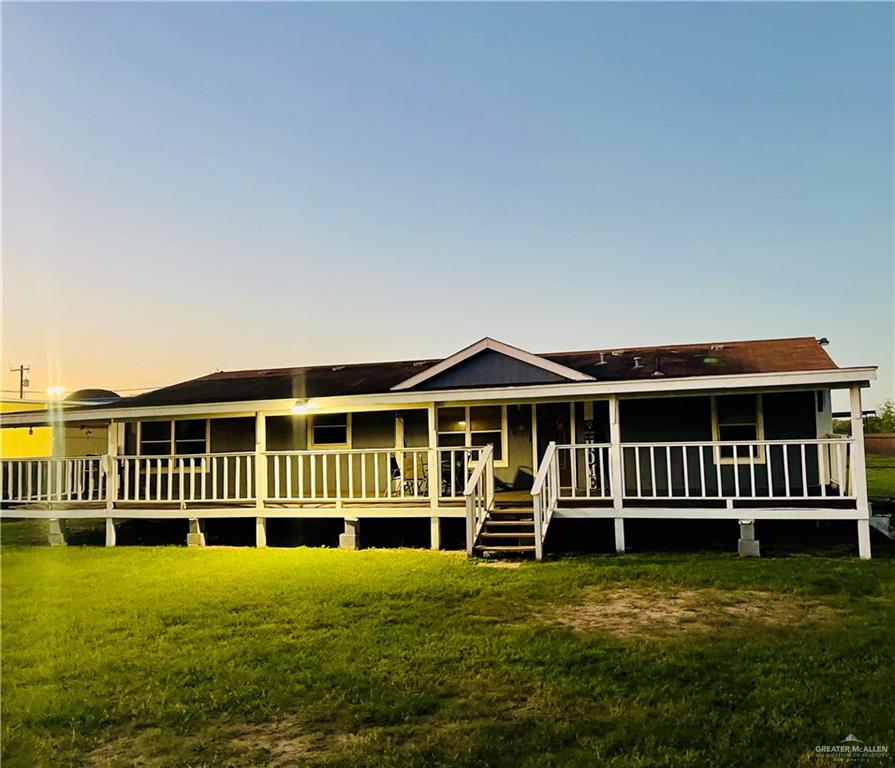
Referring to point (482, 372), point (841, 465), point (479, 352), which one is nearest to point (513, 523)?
point (482, 372)

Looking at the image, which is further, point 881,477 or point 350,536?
point 881,477

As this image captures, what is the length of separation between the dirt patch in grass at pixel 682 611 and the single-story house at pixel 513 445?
243 centimetres

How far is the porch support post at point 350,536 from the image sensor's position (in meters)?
11.8

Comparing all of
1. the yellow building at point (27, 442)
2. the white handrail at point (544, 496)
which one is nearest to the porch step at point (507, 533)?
the white handrail at point (544, 496)

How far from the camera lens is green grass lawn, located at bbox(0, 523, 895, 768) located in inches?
159

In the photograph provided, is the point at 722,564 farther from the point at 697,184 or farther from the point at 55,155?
the point at 55,155

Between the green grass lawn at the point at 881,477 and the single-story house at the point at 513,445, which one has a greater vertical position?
the single-story house at the point at 513,445

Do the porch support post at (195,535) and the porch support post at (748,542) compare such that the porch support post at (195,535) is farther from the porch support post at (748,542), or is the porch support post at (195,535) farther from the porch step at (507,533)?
the porch support post at (748,542)

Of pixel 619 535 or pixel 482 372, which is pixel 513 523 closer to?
pixel 619 535

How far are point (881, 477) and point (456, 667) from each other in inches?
972

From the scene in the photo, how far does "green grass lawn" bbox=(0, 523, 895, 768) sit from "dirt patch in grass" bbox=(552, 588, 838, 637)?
0.04m

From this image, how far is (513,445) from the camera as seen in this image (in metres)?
13.8

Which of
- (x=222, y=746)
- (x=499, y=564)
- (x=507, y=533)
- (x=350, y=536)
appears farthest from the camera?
(x=350, y=536)

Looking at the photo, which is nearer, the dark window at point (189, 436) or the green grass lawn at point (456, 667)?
the green grass lawn at point (456, 667)
